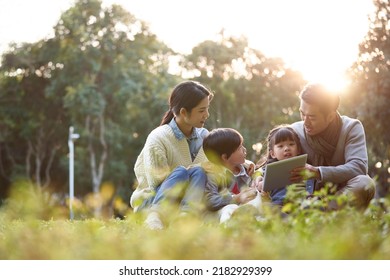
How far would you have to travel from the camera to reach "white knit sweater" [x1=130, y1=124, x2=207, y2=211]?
6.66m

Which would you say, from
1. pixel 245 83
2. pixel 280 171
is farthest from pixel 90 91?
pixel 280 171

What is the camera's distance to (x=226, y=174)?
6.57m

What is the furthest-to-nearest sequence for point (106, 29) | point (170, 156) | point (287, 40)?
point (106, 29), point (287, 40), point (170, 156)

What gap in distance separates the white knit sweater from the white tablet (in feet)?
3.03

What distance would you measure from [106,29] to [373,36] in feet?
65.4

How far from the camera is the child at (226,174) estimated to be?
6289 mm

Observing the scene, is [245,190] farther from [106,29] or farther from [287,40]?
[106,29]

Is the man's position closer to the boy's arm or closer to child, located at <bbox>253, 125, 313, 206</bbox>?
child, located at <bbox>253, 125, 313, 206</bbox>

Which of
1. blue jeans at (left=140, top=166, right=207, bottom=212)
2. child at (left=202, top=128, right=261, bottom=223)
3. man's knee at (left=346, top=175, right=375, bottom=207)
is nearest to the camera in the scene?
blue jeans at (left=140, top=166, right=207, bottom=212)

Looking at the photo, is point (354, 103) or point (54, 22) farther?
point (54, 22)

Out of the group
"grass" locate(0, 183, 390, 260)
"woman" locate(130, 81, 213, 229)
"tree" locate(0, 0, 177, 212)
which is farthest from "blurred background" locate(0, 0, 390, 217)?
"grass" locate(0, 183, 390, 260)

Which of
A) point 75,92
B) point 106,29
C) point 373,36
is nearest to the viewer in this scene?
point 373,36
